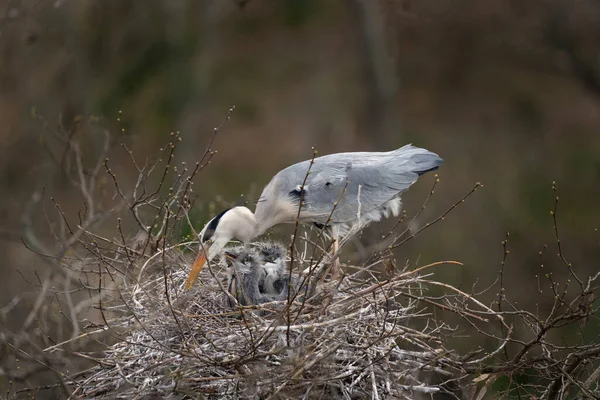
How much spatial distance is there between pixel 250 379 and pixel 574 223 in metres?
11.6

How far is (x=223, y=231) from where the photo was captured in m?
5.27

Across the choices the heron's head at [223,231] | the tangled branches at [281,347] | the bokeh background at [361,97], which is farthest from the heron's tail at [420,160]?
the bokeh background at [361,97]

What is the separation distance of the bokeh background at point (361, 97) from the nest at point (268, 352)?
443cm

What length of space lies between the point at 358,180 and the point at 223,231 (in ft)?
3.62

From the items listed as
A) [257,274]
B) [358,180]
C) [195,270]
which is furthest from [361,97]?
[195,270]

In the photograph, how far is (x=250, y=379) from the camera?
364 centimetres

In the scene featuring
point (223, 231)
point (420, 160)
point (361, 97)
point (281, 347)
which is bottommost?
point (361, 97)

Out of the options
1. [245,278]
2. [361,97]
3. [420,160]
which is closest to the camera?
[245,278]

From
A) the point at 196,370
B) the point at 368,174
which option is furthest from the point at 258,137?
the point at 196,370

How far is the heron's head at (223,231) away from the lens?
474cm

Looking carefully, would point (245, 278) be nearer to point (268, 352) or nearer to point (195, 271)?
point (195, 271)

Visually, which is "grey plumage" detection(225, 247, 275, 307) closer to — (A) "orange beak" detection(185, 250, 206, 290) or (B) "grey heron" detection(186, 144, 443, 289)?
(A) "orange beak" detection(185, 250, 206, 290)

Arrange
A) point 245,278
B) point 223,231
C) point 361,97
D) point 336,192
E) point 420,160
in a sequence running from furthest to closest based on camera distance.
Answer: point 361,97 < point 420,160 < point 336,192 < point 223,231 < point 245,278

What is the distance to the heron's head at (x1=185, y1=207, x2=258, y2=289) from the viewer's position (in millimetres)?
4742
